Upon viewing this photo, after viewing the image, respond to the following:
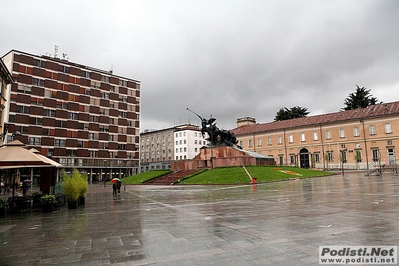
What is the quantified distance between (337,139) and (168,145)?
2094 inches

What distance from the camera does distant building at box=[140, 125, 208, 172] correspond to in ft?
316

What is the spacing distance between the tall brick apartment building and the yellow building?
112ft

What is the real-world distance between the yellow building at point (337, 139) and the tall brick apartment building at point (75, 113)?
34.3m

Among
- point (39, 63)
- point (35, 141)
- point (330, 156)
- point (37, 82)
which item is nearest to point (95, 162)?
point (35, 141)

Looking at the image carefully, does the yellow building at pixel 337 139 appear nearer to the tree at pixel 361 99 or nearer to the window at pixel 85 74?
the tree at pixel 361 99

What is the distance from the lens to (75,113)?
69000 mm

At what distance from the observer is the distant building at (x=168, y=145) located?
96375 mm

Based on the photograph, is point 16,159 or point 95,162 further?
point 95,162

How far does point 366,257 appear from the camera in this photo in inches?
211

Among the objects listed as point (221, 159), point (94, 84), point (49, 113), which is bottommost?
point (221, 159)

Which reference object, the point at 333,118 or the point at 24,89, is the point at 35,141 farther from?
the point at 333,118

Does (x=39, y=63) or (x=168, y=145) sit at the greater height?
(x=39, y=63)

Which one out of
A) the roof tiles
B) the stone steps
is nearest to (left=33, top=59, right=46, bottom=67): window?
the stone steps

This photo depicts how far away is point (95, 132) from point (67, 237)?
6710 centimetres
